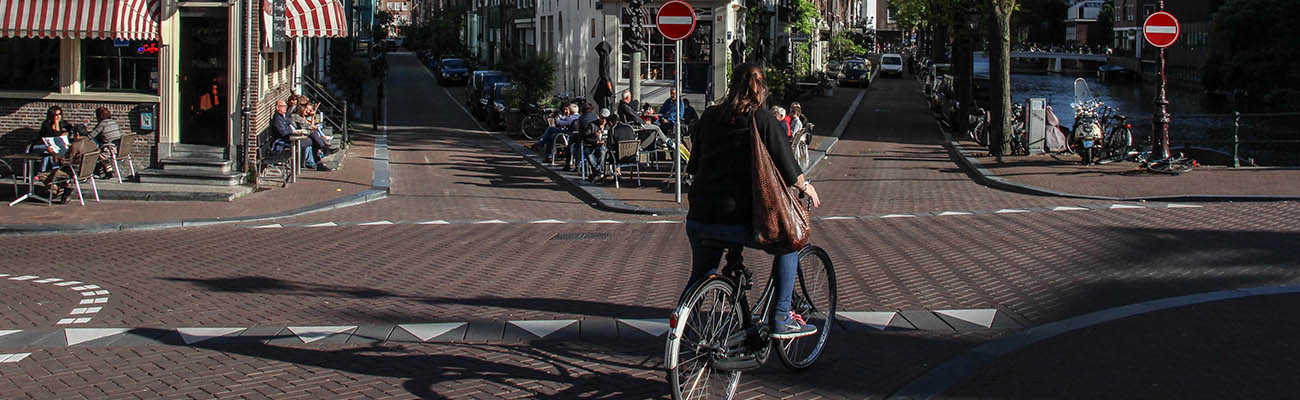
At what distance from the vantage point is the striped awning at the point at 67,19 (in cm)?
1695

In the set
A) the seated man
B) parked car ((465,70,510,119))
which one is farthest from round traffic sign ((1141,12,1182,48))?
parked car ((465,70,510,119))

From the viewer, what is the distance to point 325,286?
9.81 m

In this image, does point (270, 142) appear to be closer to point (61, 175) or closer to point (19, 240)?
point (61, 175)

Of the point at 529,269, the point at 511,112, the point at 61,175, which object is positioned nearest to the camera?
the point at 529,269

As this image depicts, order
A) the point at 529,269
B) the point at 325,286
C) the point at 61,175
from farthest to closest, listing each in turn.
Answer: the point at 61,175 → the point at 529,269 → the point at 325,286

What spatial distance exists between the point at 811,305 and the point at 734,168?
1.15 m

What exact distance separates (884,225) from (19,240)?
9513 mm

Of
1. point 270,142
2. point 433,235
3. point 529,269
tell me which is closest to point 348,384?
point 529,269

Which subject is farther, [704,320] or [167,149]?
[167,149]

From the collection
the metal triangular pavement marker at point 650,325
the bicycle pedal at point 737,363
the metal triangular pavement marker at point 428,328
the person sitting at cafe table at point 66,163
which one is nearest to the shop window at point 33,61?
the person sitting at cafe table at point 66,163

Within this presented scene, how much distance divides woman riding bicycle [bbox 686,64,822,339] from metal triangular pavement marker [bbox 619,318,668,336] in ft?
6.40

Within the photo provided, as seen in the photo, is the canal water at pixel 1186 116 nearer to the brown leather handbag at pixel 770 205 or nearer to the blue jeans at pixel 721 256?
the blue jeans at pixel 721 256

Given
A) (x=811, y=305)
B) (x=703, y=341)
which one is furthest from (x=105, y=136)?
(x=703, y=341)

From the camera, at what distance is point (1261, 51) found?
62031mm
